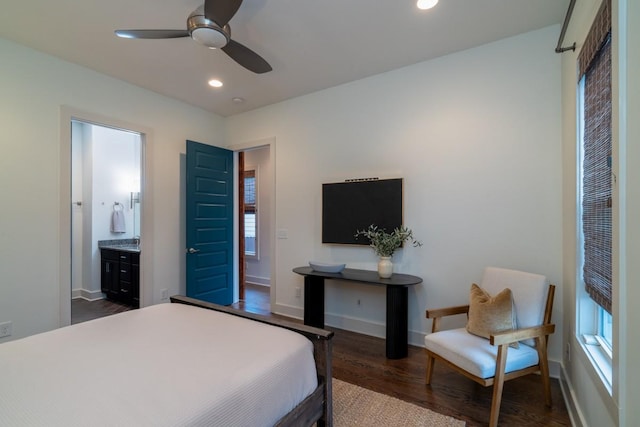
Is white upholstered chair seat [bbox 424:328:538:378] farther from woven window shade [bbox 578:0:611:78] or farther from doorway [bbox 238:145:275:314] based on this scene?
doorway [bbox 238:145:275:314]

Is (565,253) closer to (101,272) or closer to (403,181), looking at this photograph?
(403,181)

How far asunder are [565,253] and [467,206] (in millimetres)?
795

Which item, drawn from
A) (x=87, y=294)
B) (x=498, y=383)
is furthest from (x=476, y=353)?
(x=87, y=294)

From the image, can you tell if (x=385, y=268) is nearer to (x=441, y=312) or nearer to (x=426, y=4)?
(x=441, y=312)

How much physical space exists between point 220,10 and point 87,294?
500 cm

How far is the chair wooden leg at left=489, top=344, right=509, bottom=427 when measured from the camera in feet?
5.79

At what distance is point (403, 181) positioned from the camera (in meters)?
3.09

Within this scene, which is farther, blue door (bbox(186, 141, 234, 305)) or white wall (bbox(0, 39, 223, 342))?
blue door (bbox(186, 141, 234, 305))

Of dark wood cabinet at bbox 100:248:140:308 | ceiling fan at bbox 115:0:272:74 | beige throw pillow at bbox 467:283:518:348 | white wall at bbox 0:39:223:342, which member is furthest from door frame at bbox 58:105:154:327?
beige throw pillow at bbox 467:283:518:348

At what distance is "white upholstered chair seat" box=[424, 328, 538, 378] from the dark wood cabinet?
398cm

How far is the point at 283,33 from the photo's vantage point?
2.50m

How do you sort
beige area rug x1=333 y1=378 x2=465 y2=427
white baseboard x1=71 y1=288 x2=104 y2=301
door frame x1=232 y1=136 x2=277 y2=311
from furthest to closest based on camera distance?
white baseboard x1=71 y1=288 x2=104 y2=301
door frame x1=232 y1=136 x2=277 y2=311
beige area rug x1=333 y1=378 x2=465 y2=427

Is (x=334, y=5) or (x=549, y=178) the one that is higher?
(x=334, y=5)

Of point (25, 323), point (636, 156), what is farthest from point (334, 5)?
point (25, 323)
